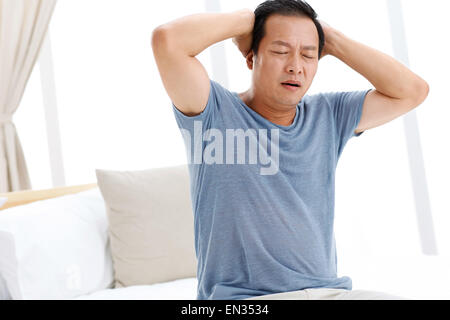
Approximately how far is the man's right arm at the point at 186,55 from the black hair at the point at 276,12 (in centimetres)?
12

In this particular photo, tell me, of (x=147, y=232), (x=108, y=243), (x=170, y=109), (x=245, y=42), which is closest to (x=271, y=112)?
(x=245, y=42)

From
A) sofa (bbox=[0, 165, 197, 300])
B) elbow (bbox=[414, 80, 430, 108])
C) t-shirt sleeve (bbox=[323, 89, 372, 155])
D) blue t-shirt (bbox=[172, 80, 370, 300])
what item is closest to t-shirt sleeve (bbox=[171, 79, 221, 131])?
blue t-shirt (bbox=[172, 80, 370, 300])

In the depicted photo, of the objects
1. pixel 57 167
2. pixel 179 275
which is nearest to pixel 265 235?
pixel 179 275

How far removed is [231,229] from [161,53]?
0.46 meters

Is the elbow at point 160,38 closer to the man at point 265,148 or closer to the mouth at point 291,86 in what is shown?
the man at point 265,148

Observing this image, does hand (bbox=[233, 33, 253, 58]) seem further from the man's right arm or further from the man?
the man's right arm

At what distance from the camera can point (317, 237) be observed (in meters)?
1.31

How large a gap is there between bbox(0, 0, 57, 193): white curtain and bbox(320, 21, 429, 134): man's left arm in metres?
2.40

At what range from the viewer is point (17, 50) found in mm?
3305

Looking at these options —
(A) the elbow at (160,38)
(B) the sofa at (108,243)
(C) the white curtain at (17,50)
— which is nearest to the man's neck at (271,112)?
(A) the elbow at (160,38)

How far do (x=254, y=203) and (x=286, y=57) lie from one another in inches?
15.7

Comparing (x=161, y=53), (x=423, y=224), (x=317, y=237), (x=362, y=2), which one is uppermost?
(x=362, y=2)
